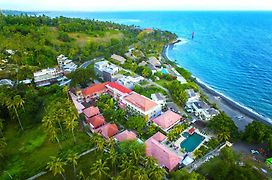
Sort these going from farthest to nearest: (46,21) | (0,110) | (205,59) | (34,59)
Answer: (46,21)
(205,59)
(34,59)
(0,110)

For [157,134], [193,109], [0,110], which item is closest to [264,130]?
[193,109]

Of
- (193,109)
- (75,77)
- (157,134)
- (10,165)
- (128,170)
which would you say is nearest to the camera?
(128,170)

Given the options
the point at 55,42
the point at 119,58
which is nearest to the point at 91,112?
the point at 119,58

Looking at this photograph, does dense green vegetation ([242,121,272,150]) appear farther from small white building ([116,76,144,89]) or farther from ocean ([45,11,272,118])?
small white building ([116,76,144,89])

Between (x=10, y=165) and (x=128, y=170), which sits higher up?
(x=128, y=170)

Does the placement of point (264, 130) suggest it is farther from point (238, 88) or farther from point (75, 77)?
point (75, 77)

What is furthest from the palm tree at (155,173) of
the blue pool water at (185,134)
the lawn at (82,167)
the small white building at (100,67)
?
the small white building at (100,67)
